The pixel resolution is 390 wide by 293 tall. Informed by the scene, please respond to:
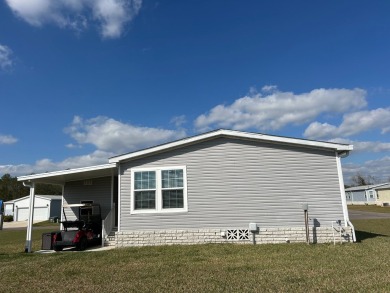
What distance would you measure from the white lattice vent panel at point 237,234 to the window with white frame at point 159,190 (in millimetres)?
1694

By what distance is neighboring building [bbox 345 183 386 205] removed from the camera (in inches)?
2206

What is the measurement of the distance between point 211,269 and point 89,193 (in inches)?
387

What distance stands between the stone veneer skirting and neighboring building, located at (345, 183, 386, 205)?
5099 centimetres

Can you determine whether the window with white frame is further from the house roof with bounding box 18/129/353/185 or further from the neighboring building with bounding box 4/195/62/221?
the neighboring building with bounding box 4/195/62/221

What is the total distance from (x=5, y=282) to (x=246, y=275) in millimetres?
4964

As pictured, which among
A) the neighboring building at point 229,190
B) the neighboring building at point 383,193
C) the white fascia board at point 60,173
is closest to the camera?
the neighboring building at point 229,190

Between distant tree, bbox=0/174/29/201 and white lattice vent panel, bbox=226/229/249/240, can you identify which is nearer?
white lattice vent panel, bbox=226/229/249/240

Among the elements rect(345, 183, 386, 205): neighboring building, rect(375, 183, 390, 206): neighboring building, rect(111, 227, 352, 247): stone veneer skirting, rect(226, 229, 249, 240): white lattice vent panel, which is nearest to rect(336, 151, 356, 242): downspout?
rect(111, 227, 352, 247): stone veneer skirting

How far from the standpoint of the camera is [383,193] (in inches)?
2136

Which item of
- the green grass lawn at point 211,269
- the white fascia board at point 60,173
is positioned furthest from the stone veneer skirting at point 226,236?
the white fascia board at point 60,173

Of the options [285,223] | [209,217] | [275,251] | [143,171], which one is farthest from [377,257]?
Result: [143,171]

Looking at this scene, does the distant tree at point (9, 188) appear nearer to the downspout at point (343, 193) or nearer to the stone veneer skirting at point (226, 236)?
the stone veneer skirting at point (226, 236)

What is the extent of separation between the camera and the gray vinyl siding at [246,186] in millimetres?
11000

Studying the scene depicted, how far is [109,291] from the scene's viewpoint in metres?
5.75
